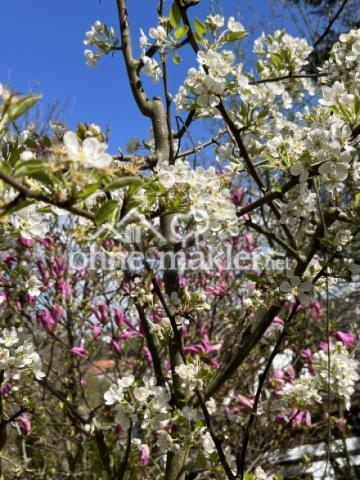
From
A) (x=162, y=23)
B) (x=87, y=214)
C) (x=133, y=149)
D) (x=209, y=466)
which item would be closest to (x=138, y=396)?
(x=209, y=466)

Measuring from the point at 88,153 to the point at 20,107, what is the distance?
125 millimetres

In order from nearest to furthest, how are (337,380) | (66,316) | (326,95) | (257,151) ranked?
(326,95)
(257,151)
(337,380)
(66,316)

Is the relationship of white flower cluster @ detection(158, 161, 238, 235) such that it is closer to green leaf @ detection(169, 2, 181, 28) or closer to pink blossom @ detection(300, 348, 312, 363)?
green leaf @ detection(169, 2, 181, 28)

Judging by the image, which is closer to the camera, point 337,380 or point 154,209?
point 154,209

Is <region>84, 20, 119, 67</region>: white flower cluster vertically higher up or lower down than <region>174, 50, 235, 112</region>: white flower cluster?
higher up

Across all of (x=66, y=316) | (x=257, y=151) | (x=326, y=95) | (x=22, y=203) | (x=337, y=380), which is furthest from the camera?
(x=66, y=316)

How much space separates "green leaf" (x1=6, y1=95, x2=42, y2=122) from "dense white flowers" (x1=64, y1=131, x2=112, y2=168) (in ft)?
0.25

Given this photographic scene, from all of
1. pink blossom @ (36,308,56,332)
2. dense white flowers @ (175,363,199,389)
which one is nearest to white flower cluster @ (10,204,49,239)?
dense white flowers @ (175,363,199,389)

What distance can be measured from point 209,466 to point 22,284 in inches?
40.4

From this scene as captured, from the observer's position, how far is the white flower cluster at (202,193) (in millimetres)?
1056

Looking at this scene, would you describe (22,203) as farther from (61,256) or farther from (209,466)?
(61,256)

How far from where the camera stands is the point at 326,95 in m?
1.30

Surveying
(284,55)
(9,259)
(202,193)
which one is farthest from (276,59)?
(9,259)

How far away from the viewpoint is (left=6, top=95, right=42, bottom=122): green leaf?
670 mm
